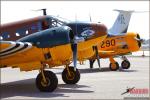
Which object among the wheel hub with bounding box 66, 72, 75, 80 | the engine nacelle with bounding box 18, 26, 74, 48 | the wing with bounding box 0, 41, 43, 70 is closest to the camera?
the wing with bounding box 0, 41, 43, 70

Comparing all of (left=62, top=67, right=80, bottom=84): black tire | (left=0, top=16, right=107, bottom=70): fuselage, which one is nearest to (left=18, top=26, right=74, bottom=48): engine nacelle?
(left=0, top=16, right=107, bottom=70): fuselage

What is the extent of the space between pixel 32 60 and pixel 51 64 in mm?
935

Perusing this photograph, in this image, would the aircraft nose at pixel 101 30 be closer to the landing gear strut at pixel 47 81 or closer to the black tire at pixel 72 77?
the black tire at pixel 72 77

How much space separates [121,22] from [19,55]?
20.6 meters

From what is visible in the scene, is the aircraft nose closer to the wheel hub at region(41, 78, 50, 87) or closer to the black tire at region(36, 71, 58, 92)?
the black tire at region(36, 71, 58, 92)

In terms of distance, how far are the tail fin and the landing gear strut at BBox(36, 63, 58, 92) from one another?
64.2ft

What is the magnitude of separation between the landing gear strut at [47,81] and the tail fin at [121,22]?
64.2ft

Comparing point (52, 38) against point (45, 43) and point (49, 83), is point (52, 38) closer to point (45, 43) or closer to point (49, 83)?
point (45, 43)

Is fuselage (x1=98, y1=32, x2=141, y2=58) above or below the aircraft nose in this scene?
below

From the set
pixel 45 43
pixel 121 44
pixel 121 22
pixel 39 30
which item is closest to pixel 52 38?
pixel 45 43

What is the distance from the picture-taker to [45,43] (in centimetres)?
1245

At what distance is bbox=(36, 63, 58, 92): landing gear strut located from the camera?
502 inches

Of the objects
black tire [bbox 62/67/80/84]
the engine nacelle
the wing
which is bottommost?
black tire [bbox 62/67/80/84]

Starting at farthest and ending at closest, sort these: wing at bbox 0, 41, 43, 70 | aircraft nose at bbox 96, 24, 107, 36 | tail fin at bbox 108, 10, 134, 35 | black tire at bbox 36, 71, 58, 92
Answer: tail fin at bbox 108, 10, 134, 35 < aircraft nose at bbox 96, 24, 107, 36 < black tire at bbox 36, 71, 58, 92 < wing at bbox 0, 41, 43, 70
